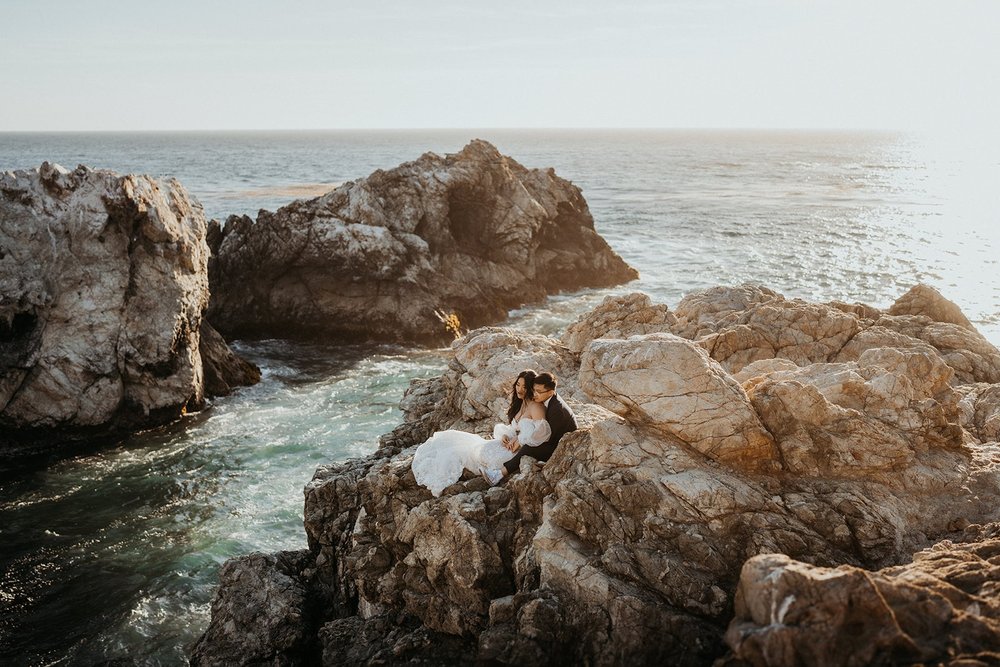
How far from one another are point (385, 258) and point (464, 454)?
67.9 feet

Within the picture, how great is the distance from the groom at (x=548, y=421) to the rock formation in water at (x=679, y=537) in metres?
0.20

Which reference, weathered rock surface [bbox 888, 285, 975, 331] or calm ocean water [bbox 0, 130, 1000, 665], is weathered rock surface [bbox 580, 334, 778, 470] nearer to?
calm ocean water [bbox 0, 130, 1000, 665]

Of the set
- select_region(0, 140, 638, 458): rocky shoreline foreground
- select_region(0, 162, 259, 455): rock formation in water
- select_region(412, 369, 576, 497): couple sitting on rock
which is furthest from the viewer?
select_region(0, 140, 638, 458): rocky shoreline foreground

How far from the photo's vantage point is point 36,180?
20.2 metres

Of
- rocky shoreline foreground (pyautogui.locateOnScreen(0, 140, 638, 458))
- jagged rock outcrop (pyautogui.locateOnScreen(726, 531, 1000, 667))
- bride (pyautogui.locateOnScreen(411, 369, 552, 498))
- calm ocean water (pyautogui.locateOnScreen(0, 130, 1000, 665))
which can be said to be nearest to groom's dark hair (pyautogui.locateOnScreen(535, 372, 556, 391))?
bride (pyautogui.locateOnScreen(411, 369, 552, 498))

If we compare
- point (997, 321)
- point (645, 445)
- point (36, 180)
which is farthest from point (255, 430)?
point (997, 321)

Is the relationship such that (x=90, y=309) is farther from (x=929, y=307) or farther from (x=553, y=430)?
(x=929, y=307)

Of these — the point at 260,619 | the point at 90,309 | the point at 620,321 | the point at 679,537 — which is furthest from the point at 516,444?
the point at 90,309

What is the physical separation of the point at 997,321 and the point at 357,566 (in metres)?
28.5

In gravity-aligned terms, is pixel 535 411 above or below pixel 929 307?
below

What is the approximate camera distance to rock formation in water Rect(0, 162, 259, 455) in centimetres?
1877

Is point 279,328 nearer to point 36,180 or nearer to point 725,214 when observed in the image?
point 36,180

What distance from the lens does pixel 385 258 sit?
97.5 feet

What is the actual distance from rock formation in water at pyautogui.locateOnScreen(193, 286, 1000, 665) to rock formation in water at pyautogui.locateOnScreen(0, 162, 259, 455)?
1091 centimetres
